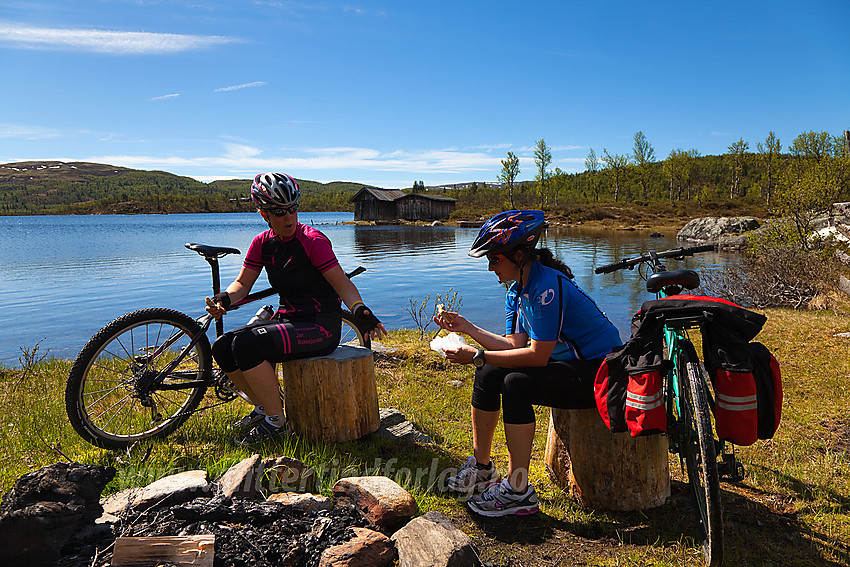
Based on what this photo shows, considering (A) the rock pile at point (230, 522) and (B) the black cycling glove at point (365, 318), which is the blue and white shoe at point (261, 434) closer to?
(A) the rock pile at point (230, 522)

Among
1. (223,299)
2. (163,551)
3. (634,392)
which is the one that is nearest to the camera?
(163,551)

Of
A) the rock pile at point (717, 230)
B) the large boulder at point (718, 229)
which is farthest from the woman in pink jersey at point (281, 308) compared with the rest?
the large boulder at point (718, 229)

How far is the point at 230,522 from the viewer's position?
2.83 meters

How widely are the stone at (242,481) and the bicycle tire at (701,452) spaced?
2472mm

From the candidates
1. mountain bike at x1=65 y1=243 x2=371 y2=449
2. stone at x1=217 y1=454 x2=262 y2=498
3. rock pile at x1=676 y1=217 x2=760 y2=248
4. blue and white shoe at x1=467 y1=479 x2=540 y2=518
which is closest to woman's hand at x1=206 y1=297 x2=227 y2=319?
mountain bike at x1=65 y1=243 x2=371 y2=449

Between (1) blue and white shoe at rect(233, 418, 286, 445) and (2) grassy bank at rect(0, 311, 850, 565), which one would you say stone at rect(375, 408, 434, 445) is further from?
(1) blue and white shoe at rect(233, 418, 286, 445)

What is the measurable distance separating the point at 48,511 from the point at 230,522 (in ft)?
2.74

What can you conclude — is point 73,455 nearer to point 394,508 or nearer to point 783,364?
point 394,508

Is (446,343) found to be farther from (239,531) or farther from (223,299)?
(223,299)

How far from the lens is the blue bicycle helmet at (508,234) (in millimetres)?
3393

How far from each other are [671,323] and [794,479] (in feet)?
6.95

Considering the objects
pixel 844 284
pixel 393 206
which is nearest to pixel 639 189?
pixel 393 206

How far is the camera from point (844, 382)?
6234 millimetres

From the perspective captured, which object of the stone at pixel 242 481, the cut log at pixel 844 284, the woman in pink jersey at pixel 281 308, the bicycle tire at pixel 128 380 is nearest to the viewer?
the stone at pixel 242 481
